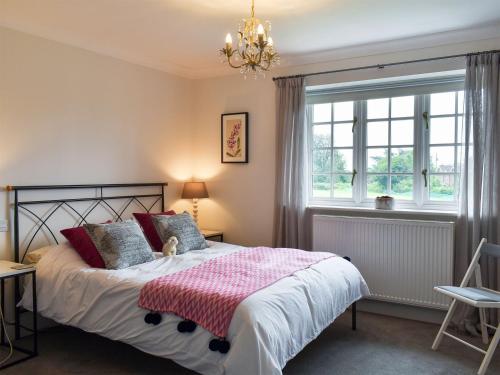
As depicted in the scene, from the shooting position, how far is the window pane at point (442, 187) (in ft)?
12.3

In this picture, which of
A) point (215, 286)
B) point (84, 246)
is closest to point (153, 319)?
point (215, 286)

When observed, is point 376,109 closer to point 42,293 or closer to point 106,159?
point 106,159

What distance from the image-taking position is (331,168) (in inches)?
170

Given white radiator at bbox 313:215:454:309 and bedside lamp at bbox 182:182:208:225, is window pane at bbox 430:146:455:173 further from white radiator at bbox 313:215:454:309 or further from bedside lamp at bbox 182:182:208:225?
bedside lamp at bbox 182:182:208:225

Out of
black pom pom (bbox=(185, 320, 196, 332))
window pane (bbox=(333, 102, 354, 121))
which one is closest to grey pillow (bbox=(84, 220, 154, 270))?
black pom pom (bbox=(185, 320, 196, 332))

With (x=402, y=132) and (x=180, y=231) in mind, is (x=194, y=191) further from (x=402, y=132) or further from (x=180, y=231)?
(x=402, y=132)

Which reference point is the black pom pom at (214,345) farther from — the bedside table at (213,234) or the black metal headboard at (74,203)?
the bedside table at (213,234)

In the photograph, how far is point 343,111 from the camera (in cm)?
425

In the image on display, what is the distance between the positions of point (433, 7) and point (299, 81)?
1.46 meters

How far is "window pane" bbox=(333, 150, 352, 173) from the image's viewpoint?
4234mm

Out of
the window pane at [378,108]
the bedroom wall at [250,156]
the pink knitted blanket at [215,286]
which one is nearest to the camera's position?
the pink knitted blanket at [215,286]

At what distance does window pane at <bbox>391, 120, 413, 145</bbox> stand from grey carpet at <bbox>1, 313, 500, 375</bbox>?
169 centimetres

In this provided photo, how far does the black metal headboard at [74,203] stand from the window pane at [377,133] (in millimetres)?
2188

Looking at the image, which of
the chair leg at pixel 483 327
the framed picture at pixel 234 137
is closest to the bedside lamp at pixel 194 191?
the framed picture at pixel 234 137
